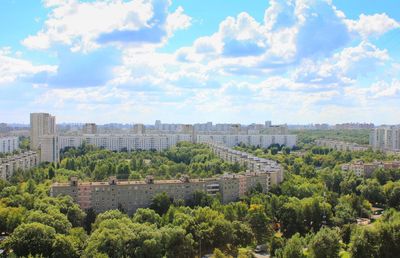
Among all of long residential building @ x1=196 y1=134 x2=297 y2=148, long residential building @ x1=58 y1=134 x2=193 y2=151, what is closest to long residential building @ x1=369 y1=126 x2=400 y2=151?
long residential building @ x1=196 y1=134 x2=297 y2=148

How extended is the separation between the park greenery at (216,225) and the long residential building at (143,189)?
574 mm

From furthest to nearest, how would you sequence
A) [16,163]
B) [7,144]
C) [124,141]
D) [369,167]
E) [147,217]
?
1. [124,141]
2. [7,144]
3. [16,163]
4. [369,167]
5. [147,217]

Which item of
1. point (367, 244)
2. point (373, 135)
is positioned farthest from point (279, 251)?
point (373, 135)

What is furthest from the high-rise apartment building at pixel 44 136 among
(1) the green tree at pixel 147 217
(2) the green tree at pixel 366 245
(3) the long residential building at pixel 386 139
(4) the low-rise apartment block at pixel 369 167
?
(3) the long residential building at pixel 386 139

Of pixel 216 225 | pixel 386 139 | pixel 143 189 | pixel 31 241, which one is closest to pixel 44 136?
pixel 143 189

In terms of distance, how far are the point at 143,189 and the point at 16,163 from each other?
37.7ft

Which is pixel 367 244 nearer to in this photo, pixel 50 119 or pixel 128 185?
pixel 128 185

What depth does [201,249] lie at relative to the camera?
12828 millimetres

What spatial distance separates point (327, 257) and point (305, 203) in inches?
191

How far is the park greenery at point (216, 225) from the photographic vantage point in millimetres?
11016

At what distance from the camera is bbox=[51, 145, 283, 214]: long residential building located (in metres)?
16.7

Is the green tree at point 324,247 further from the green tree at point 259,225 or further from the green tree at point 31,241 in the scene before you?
the green tree at point 31,241

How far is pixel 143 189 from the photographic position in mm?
17344

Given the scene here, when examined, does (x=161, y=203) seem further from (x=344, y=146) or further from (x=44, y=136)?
(x=344, y=146)
